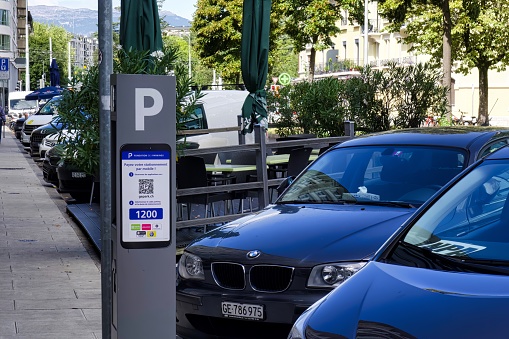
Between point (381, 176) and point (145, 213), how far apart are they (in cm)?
285

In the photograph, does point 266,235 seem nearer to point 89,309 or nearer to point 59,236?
point 89,309

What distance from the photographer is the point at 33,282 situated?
407 inches

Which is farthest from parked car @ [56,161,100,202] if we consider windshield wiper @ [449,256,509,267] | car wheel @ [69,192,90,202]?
windshield wiper @ [449,256,509,267]

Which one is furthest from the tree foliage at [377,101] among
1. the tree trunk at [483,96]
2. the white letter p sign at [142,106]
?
the tree trunk at [483,96]

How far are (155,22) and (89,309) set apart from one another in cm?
540

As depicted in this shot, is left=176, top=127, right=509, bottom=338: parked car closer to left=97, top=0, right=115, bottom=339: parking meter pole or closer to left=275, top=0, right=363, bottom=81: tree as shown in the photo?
left=97, top=0, right=115, bottom=339: parking meter pole

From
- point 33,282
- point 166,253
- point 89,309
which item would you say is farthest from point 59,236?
point 166,253

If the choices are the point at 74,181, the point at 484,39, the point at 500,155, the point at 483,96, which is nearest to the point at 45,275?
the point at 500,155

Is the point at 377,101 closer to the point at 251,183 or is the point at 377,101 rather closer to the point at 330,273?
the point at 251,183

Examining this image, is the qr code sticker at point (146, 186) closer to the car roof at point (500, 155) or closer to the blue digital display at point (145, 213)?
the blue digital display at point (145, 213)

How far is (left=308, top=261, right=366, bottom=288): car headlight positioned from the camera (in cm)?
667

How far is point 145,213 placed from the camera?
5.85 metres

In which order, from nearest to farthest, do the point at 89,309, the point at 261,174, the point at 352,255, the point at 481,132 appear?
the point at 352,255 < the point at 481,132 < the point at 89,309 < the point at 261,174

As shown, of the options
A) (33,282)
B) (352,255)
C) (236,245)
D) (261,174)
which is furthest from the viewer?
(261,174)
